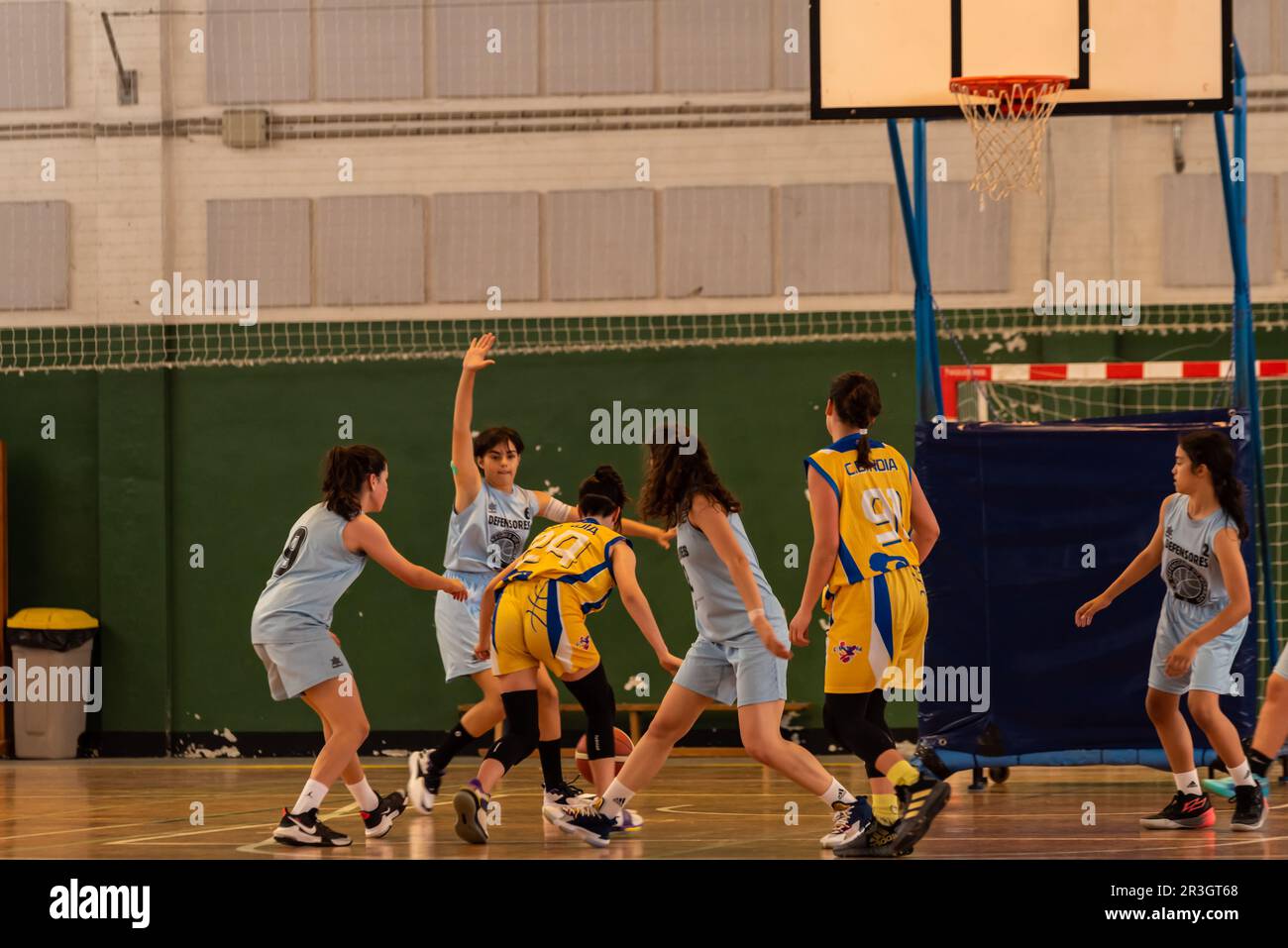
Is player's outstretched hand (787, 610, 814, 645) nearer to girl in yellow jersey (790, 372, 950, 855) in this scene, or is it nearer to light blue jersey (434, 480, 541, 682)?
girl in yellow jersey (790, 372, 950, 855)

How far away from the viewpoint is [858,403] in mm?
7352

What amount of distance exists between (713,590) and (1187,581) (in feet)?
8.03

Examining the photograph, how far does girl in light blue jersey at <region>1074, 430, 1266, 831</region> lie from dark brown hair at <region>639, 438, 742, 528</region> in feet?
7.59

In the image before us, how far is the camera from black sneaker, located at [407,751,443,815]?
943 centimetres

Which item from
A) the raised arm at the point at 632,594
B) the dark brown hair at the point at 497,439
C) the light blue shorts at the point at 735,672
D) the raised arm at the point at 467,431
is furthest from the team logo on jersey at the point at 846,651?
the dark brown hair at the point at 497,439

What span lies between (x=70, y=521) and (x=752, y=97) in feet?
22.4

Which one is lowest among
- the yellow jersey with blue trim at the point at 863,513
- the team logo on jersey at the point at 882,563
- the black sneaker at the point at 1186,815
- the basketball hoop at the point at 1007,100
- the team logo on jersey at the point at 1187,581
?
the black sneaker at the point at 1186,815

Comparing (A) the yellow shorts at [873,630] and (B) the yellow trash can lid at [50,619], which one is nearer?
(A) the yellow shorts at [873,630]

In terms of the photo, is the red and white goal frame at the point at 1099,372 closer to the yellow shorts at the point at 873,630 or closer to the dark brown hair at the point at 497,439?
the dark brown hair at the point at 497,439

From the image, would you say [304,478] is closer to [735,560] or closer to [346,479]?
[346,479]

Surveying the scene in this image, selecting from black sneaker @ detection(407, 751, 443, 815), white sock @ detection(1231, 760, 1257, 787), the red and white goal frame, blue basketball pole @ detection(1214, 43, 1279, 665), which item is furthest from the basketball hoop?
black sneaker @ detection(407, 751, 443, 815)

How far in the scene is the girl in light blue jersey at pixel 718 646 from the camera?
7.49m

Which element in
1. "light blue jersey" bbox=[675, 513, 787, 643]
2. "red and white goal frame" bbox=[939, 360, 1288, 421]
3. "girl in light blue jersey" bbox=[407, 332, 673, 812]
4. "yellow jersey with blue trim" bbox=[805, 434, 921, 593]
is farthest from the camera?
"red and white goal frame" bbox=[939, 360, 1288, 421]
